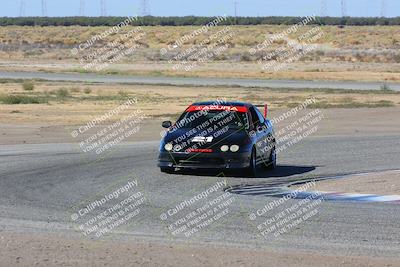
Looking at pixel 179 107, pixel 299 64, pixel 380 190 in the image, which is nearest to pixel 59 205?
pixel 380 190

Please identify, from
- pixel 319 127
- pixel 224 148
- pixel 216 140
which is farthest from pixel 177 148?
pixel 319 127

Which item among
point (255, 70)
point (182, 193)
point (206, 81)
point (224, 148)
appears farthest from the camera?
point (255, 70)

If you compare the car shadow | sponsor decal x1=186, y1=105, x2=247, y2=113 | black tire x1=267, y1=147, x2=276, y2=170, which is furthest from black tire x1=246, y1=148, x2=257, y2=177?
black tire x1=267, y1=147, x2=276, y2=170

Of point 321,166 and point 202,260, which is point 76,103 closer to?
point 321,166

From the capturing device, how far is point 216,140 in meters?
18.7

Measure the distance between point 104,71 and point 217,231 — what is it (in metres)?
62.5

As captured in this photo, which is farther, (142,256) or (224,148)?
(224,148)

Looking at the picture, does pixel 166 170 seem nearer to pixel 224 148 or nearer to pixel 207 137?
pixel 207 137

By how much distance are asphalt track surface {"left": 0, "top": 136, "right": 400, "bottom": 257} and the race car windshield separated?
1.01 m

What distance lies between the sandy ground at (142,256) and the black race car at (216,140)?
755 centimetres

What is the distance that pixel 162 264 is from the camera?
9.88 m

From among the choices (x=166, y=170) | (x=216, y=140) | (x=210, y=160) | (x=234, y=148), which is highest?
(x=216, y=140)

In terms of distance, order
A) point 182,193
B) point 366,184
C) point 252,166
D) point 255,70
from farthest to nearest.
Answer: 1. point 255,70
2. point 252,166
3. point 366,184
4. point 182,193

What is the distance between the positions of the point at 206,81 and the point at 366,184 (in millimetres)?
43127
